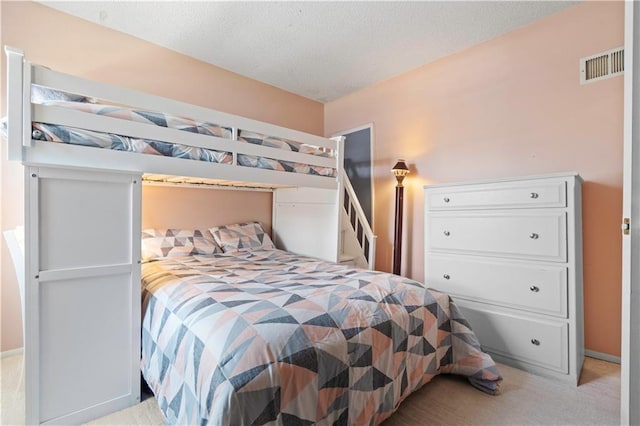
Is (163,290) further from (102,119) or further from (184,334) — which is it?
(102,119)

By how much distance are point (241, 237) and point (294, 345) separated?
6.97 feet

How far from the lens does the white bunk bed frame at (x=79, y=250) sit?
1.33m

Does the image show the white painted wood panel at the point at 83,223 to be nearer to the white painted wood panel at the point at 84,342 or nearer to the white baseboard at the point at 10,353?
the white painted wood panel at the point at 84,342

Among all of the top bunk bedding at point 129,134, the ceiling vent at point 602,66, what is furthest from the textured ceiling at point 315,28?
the top bunk bedding at point 129,134

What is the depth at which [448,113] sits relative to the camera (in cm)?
296

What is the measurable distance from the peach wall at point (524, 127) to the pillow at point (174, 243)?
76.4 inches

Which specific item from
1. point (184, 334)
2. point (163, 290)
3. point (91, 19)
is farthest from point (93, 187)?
point (91, 19)

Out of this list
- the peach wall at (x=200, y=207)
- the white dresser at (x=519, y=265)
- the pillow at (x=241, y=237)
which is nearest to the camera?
the white dresser at (x=519, y=265)

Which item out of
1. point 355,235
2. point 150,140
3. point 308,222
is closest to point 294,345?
point 150,140

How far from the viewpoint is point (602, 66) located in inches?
84.7

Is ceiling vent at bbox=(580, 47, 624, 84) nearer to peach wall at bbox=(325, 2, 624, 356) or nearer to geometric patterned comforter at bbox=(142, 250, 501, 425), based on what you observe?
peach wall at bbox=(325, 2, 624, 356)

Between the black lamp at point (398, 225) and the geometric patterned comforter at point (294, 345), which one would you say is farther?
the black lamp at point (398, 225)

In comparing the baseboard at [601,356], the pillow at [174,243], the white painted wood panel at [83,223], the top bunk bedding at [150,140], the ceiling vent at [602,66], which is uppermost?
the ceiling vent at [602,66]

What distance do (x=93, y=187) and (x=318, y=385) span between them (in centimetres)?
142
